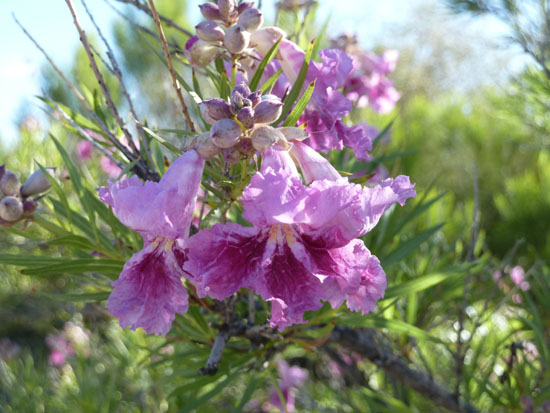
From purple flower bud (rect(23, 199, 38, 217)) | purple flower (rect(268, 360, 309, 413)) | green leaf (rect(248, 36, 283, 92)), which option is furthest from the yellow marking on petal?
purple flower (rect(268, 360, 309, 413))

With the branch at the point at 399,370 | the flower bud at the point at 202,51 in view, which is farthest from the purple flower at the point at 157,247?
the branch at the point at 399,370

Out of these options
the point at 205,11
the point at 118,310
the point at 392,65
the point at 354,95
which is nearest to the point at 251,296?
the point at 118,310

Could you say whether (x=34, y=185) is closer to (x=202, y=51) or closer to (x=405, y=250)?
(x=202, y=51)

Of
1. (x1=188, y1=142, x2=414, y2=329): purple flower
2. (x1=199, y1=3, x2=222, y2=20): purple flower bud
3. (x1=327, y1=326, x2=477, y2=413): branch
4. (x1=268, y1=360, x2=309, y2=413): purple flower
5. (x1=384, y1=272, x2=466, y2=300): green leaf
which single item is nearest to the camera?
(x1=188, y1=142, x2=414, y2=329): purple flower

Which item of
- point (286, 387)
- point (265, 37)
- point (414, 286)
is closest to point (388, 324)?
point (414, 286)

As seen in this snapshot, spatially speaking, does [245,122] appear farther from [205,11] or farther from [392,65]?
[392,65]

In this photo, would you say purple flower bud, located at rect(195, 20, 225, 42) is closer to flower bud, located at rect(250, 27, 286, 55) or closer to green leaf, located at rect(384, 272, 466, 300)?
flower bud, located at rect(250, 27, 286, 55)
